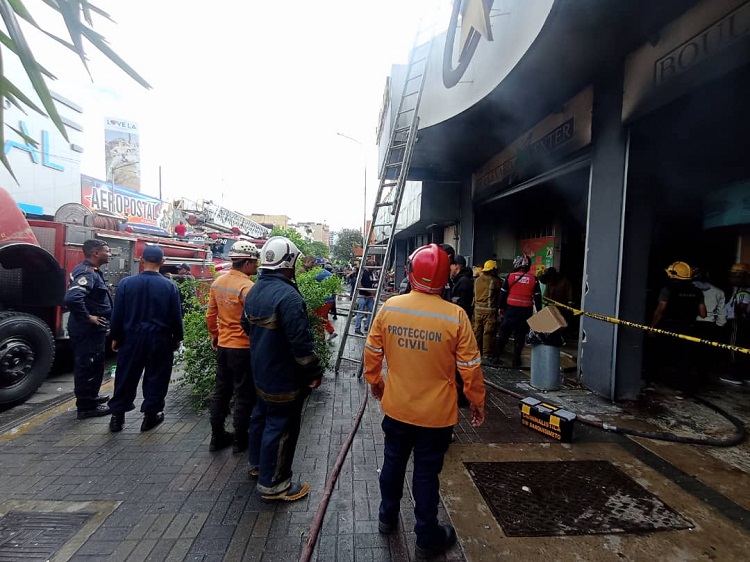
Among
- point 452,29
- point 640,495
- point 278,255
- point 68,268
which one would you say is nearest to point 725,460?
point 640,495

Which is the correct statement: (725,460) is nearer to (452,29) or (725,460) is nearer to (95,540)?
(95,540)

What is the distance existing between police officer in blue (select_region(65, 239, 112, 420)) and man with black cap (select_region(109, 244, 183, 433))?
508 mm

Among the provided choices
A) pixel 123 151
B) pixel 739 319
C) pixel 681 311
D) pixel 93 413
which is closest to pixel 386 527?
pixel 93 413

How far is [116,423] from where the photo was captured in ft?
12.8

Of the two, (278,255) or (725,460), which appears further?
(725,460)

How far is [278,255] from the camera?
9.46ft

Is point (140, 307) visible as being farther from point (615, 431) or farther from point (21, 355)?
point (615, 431)

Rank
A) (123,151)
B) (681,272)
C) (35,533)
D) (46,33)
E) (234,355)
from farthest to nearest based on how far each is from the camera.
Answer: (123,151), (681,272), (234,355), (35,533), (46,33)

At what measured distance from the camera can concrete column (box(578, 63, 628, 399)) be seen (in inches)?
180

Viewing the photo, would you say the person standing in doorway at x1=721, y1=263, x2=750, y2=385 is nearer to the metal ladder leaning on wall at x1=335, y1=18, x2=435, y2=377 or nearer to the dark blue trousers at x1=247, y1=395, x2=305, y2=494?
the metal ladder leaning on wall at x1=335, y1=18, x2=435, y2=377

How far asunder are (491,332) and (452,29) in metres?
4.70

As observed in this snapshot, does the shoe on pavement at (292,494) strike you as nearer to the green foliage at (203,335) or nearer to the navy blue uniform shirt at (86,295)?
the green foliage at (203,335)

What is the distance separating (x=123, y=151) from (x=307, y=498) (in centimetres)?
3198

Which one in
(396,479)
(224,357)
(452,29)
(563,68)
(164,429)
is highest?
(452,29)
